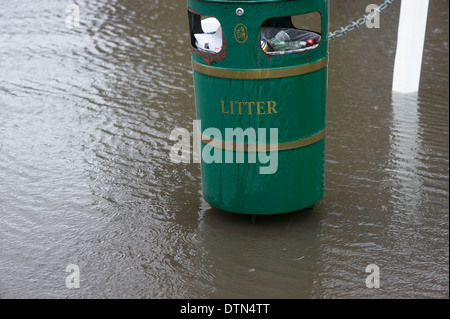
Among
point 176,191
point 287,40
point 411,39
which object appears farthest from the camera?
point 411,39

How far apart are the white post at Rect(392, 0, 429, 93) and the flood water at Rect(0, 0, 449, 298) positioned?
0.29 metres

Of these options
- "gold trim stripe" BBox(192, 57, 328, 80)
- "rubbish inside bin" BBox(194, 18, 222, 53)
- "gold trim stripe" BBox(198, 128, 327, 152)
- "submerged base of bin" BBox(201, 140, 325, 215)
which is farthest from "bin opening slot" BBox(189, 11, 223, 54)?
"submerged base of bin" BBox(201, 140, 325, 215)

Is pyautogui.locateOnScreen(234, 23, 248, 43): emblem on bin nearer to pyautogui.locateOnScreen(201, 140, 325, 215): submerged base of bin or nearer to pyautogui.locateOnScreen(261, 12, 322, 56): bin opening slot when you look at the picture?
pyautogui.locateOnScreen(261, 12, 322, 56): bin opening slot

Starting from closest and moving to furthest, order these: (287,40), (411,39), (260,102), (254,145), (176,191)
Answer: (260,102)
(254,145)
(287,40)
(176,191)
(411,39)

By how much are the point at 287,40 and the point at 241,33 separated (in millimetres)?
601

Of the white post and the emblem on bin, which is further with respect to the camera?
the white post

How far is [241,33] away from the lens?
4.54 metres

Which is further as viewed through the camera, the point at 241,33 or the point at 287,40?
the point at 287,40

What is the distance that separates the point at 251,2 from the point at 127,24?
6871 mm

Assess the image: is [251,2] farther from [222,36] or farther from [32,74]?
[32,74]

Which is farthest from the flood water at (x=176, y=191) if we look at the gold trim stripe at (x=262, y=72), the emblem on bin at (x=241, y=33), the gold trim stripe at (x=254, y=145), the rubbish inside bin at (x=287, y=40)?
the emblem on bin at (x=241, y=33)

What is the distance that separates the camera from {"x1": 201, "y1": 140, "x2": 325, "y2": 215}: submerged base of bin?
4887 millimetres

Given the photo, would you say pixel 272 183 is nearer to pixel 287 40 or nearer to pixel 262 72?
pixel 262 72

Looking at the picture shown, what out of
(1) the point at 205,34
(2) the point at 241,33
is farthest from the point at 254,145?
(1) the point at 205,34
